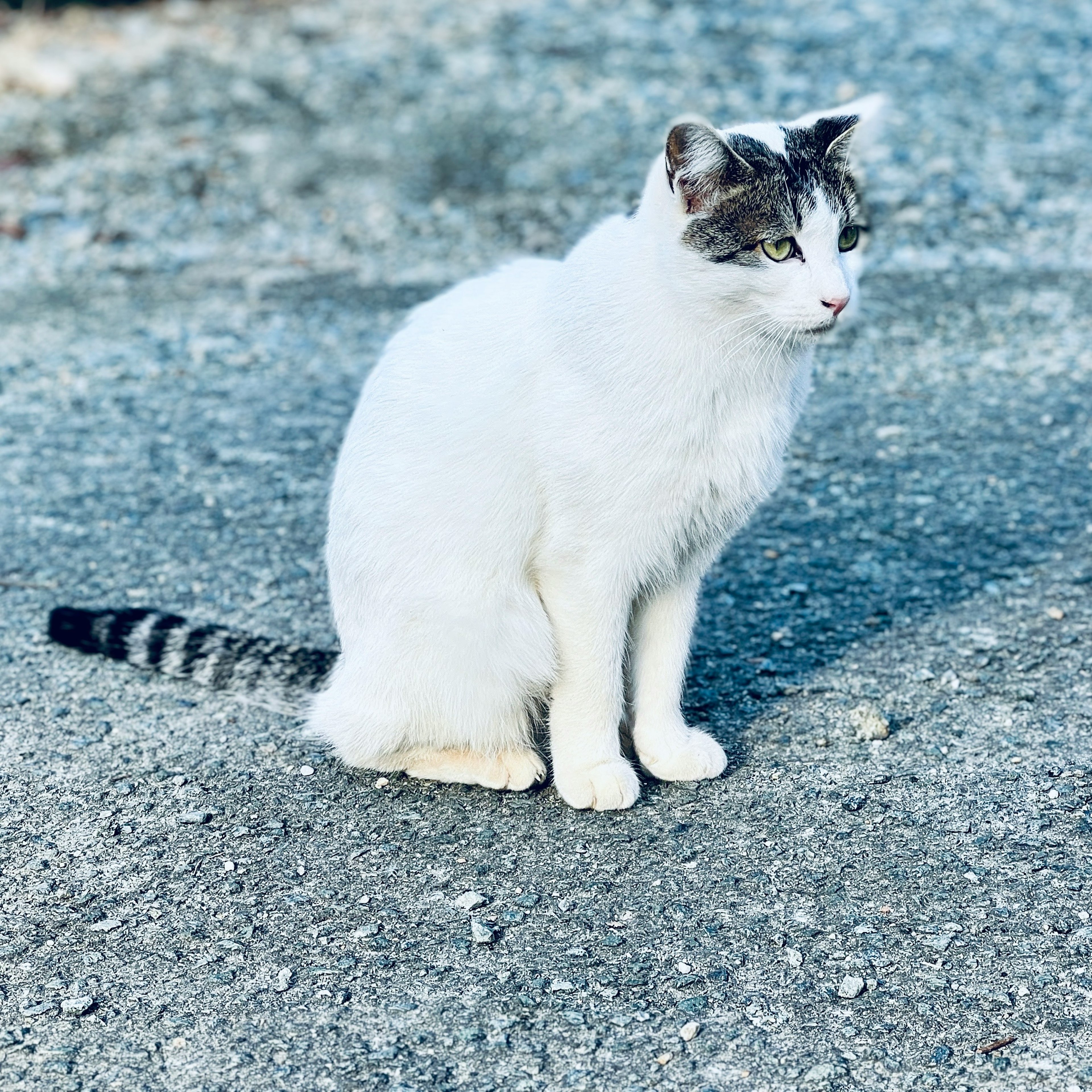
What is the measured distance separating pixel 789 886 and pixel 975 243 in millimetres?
4471

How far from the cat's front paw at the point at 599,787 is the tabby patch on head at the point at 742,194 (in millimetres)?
1168

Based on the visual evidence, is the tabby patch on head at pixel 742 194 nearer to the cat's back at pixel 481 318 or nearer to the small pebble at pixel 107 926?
the cat's back at pixel 481 318

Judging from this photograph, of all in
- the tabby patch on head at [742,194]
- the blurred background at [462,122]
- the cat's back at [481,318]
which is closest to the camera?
the tabby patch on head at [742,194]

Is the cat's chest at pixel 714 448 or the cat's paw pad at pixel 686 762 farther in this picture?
the cat's paw pad at pixel 686 762

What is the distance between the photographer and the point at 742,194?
8.79 ft

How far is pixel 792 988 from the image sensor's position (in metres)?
2.59

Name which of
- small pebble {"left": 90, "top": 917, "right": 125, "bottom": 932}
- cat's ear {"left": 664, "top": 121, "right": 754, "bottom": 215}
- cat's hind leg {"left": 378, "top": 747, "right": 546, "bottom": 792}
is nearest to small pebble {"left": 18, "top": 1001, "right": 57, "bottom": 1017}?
small pebble {"left": 90, "top": 917, "right": 125, "bottom": 932}

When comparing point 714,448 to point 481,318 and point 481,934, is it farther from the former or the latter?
point 481,934

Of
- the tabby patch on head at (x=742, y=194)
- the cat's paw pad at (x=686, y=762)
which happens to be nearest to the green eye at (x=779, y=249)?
the tabby patch on head at (x=742, y=194)

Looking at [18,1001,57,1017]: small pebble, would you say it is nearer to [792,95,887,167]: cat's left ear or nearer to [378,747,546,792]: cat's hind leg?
[378,747,546,792]: cat's hind leg

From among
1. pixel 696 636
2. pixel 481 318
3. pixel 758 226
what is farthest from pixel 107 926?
pixel 758 226

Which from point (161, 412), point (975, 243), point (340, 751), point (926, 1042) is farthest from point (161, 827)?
point (975, 243)

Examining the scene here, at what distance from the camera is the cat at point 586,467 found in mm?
2730

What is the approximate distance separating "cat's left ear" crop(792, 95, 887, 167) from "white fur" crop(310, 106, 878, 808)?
205mm
